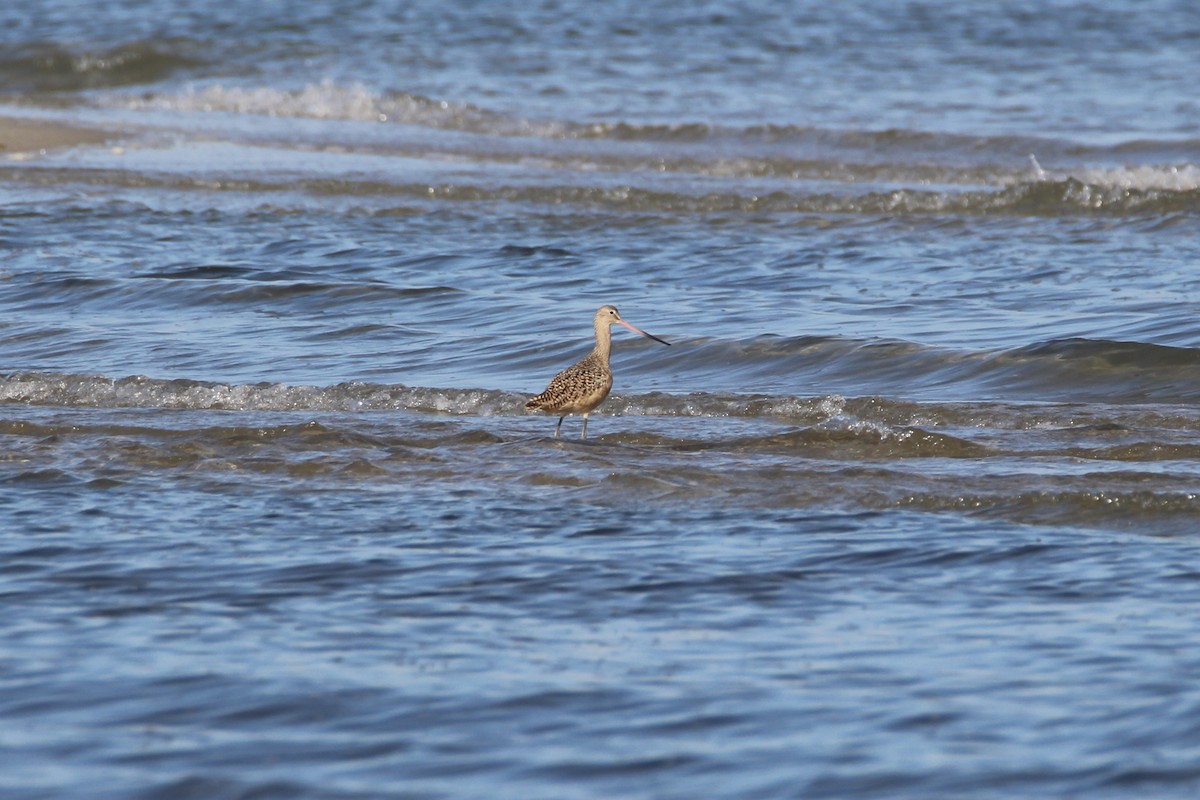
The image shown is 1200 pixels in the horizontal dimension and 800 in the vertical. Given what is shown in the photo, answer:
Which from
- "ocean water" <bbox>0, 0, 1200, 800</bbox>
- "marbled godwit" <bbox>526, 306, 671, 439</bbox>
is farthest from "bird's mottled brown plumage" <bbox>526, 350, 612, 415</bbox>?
"ocean water" <bbox>0, 0, 1200, 800</bbox>

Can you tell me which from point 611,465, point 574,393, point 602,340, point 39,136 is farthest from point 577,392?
point 39,136

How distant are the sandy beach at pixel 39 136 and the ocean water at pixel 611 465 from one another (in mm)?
351

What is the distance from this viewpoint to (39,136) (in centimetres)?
2042

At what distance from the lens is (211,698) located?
488cm

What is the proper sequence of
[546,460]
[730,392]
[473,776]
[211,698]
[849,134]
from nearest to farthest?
[473,776] < [211,698] < [546,460] < [730,392] < [849,134]

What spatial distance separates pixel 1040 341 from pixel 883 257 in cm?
334

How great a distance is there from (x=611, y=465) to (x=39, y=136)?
14591 mm

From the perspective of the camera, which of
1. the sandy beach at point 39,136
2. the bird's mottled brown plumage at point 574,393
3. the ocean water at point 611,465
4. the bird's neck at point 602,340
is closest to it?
the ocean water at point 611,465

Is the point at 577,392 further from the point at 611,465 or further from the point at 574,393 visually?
the point at 611,465

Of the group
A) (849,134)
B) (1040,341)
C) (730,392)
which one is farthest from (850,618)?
(849,134)

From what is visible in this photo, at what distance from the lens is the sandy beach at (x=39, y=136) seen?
19.7 meters

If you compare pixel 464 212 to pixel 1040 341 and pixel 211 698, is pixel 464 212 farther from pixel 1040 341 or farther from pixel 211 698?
pixel 211 698

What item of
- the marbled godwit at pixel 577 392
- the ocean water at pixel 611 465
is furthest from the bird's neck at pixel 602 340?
the ocean water at pixel 611 465

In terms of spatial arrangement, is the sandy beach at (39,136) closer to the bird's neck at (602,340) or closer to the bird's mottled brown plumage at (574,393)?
the bird's neck at (602,340)
